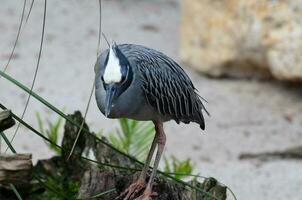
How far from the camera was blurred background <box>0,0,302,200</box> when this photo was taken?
4887 mm

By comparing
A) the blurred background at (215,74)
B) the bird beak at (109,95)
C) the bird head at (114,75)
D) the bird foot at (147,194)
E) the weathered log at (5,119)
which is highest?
the blurred background at (215,74)

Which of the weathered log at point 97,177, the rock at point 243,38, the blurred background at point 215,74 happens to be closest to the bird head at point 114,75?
the weathered log at point 97,177

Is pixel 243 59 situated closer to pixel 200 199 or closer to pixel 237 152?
pixel 237 152

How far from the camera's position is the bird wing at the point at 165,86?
8.91ft

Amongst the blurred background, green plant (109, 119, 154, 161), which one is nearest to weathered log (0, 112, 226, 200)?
green plant (109, 119, 154, 161)

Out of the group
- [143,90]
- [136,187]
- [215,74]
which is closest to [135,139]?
[136,187]

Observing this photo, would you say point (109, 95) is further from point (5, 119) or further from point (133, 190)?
point (133, 190)

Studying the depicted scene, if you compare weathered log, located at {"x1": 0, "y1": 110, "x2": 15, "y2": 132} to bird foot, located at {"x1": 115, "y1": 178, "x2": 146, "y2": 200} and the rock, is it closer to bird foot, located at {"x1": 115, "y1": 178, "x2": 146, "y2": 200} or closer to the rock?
bird foot, located at {"x1": 115, "y1": 178, "x2": 146, "y2": 200}

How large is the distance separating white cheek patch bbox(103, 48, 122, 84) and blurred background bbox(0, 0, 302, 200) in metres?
1.89

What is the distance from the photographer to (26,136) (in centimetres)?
509

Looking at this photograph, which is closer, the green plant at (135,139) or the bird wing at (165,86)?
the bird wing at (165,86)

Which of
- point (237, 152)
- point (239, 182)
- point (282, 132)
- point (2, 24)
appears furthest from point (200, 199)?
point (2, 24)

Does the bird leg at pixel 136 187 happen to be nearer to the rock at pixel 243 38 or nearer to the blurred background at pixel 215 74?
the blurred background at pixel 215 74

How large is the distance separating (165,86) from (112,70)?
1.28 feet
